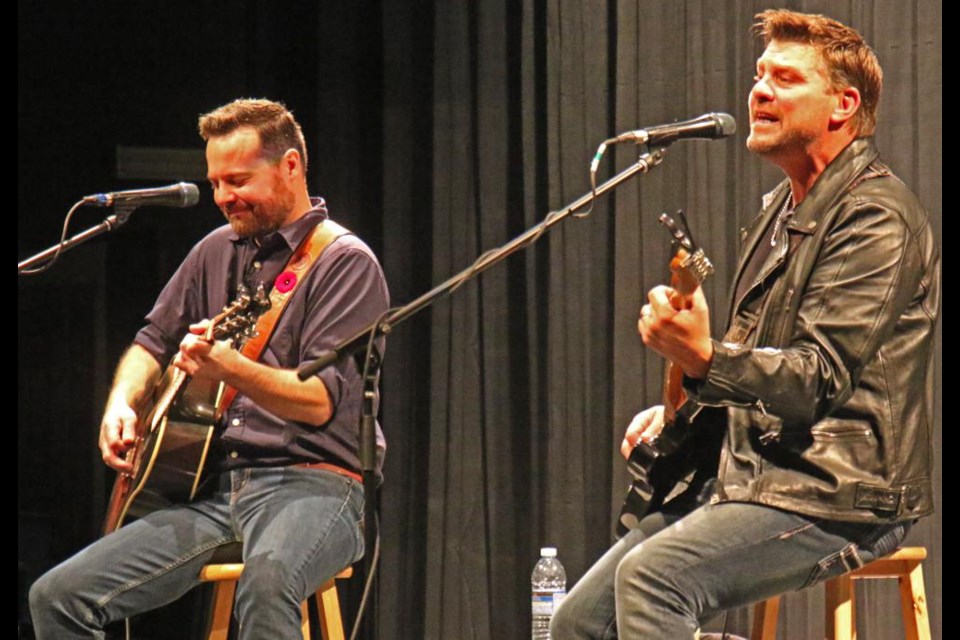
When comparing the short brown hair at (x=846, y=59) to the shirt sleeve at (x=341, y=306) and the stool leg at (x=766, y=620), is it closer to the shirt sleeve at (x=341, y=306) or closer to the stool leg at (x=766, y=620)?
the stool leg at (x=766, y=620)

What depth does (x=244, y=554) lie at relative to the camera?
9.87 ft

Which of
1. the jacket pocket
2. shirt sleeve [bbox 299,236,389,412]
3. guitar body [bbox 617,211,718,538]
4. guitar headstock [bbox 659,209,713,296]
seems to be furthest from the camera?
shirt sleeve [bbox 299,236,389,412]

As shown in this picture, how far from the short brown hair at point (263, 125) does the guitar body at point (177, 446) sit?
466 millimetres

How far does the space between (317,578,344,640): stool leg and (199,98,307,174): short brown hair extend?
106 centimetres

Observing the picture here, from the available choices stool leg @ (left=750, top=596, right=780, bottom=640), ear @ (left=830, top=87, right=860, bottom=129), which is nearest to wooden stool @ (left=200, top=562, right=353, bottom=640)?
stool leg @ (left=750, top=596, right=780, bottom=640)

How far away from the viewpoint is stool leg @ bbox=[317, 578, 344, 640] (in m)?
3.18

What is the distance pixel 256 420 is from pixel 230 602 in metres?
0.42

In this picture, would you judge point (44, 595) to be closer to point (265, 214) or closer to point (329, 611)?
point (329, 611)

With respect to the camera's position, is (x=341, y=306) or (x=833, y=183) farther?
(x=341, y=306)

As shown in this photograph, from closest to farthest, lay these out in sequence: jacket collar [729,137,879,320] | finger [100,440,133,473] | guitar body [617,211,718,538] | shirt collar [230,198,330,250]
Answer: jacket collar [729,137,879,320] < guitar body [617,211,718,538] < finger [100,440,133,473] < shirt collar [230,198,330,250]

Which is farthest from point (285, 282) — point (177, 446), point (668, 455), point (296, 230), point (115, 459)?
point (668, 455)

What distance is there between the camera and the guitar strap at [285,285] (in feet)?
10.6

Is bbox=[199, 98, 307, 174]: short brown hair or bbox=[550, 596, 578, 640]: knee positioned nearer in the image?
bbox=[550, 596, 578, 640]: knee

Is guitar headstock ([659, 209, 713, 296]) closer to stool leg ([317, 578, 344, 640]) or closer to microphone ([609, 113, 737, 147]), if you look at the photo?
microphone ([609, 113, 737, 147])
